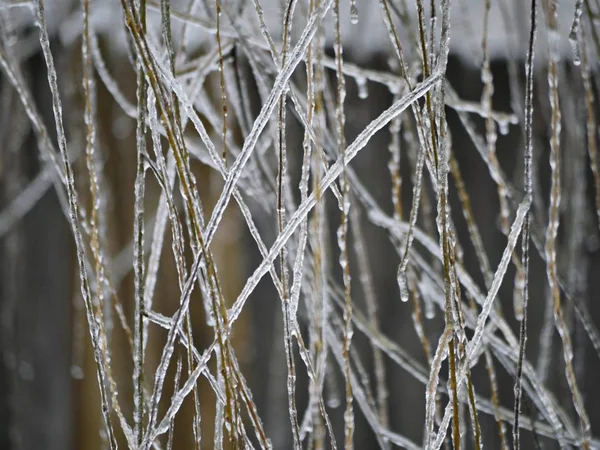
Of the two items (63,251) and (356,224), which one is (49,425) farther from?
(356,224)

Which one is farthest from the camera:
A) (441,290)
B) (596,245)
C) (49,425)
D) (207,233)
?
(49,425)

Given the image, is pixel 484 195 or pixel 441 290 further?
pixel 484 195

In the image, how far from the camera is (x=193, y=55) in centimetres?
184

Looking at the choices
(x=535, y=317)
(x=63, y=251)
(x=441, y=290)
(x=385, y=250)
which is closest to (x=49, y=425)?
(x=63, y=251)

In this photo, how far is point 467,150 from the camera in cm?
182

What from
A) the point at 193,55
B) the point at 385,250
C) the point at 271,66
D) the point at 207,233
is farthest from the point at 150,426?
the point at 193,55

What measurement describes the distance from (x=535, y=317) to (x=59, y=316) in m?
1.44

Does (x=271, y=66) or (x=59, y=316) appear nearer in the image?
(x=271, y=66)

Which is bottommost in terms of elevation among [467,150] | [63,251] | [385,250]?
[385,250]

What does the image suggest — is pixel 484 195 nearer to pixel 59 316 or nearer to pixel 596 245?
pixel 596 245

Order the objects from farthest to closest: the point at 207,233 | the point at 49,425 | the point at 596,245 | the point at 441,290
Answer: the point at 49,425 < the point at 596,245 < the point at 441,290 < the point at 207,233

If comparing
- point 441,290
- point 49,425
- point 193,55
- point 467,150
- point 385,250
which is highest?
point 193,55

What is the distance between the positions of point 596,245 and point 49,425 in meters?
1.67

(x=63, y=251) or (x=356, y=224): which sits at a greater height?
(x=63, y=251)
